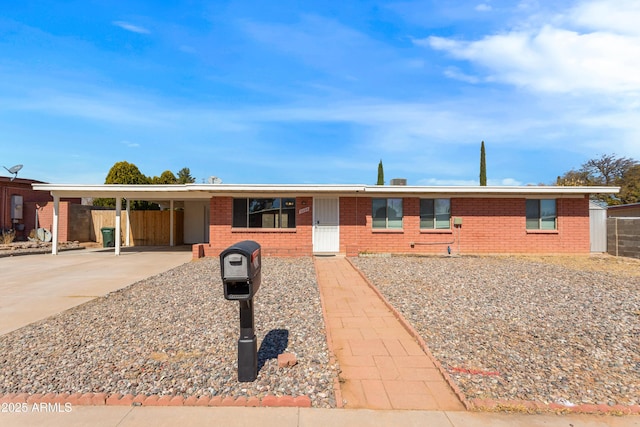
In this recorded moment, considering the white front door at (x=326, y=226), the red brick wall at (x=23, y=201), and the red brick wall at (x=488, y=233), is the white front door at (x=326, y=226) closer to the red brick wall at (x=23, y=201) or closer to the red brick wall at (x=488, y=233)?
the red brick wall at (x=488, y=233)

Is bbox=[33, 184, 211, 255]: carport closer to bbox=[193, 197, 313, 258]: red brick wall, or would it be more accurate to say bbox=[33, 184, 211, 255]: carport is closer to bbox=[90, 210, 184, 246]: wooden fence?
bbox=[193, 197, 313, 258]: red brick wall

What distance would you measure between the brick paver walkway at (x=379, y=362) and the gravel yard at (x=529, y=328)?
0.25 meters

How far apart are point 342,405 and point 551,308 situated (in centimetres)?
482

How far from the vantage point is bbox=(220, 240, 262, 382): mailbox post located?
308 cm

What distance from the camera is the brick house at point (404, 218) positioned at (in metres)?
13.8

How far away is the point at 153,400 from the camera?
2957 mm

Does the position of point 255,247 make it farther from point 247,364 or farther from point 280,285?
point 280,285

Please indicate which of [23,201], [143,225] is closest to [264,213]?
[143,225]

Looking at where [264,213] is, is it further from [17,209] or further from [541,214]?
[17,209]

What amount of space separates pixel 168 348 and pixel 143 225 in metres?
17.3

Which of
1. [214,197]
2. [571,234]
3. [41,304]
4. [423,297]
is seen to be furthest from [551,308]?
[214,197]

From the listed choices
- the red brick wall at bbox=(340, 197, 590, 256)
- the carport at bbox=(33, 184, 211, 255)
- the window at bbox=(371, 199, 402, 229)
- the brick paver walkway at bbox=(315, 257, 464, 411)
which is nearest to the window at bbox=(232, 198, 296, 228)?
the carport at bbox=(33, 184, 211, 255)

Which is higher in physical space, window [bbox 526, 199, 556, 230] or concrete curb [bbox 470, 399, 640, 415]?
window [bbox 526, 199, 556, 230]

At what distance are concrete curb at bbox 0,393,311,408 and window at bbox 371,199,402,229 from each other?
11570 millimetres
